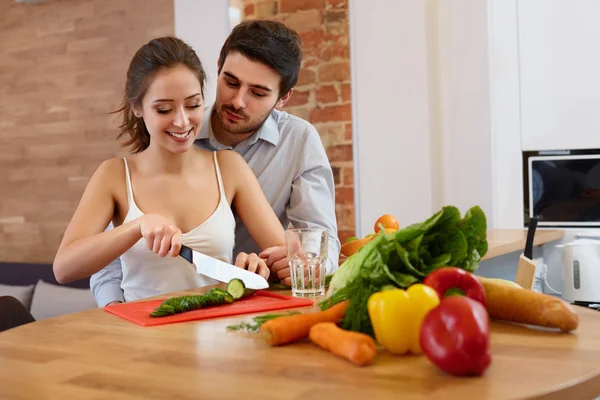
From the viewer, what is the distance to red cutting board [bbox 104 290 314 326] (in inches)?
54.8

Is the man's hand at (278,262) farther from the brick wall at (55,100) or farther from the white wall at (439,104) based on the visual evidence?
the brick wall at (55,100)

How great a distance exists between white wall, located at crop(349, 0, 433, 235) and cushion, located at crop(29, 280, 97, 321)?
182 cm

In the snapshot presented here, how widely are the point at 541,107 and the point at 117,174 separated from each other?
2777 millimetres

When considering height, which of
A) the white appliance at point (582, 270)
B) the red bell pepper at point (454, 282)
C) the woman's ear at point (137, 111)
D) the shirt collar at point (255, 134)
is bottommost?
Answer: the white appliance at point (582, 270)

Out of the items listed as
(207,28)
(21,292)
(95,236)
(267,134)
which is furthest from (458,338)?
(21,292)

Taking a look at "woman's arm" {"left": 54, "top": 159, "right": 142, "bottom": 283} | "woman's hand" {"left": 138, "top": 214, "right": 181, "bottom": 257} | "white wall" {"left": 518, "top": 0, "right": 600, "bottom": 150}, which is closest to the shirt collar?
"woman's arm" {"left": 54, "top": 159, "right": 142, "bottom": 283}

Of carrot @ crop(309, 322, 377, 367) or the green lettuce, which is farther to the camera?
the green lettuce

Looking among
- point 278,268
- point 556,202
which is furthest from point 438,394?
point 556,202

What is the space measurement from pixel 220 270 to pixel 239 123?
0.84 meters

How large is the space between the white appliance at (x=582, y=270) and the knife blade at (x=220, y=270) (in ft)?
7.97

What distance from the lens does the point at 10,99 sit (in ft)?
18.2

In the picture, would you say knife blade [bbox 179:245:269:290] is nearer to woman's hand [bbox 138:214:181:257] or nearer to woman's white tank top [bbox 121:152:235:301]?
woman's hand [bbox 138:214:181:257]

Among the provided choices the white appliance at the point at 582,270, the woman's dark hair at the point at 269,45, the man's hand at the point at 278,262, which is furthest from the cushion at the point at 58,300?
the man's hand at the point at 278,262

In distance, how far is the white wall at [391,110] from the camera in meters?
4.08
